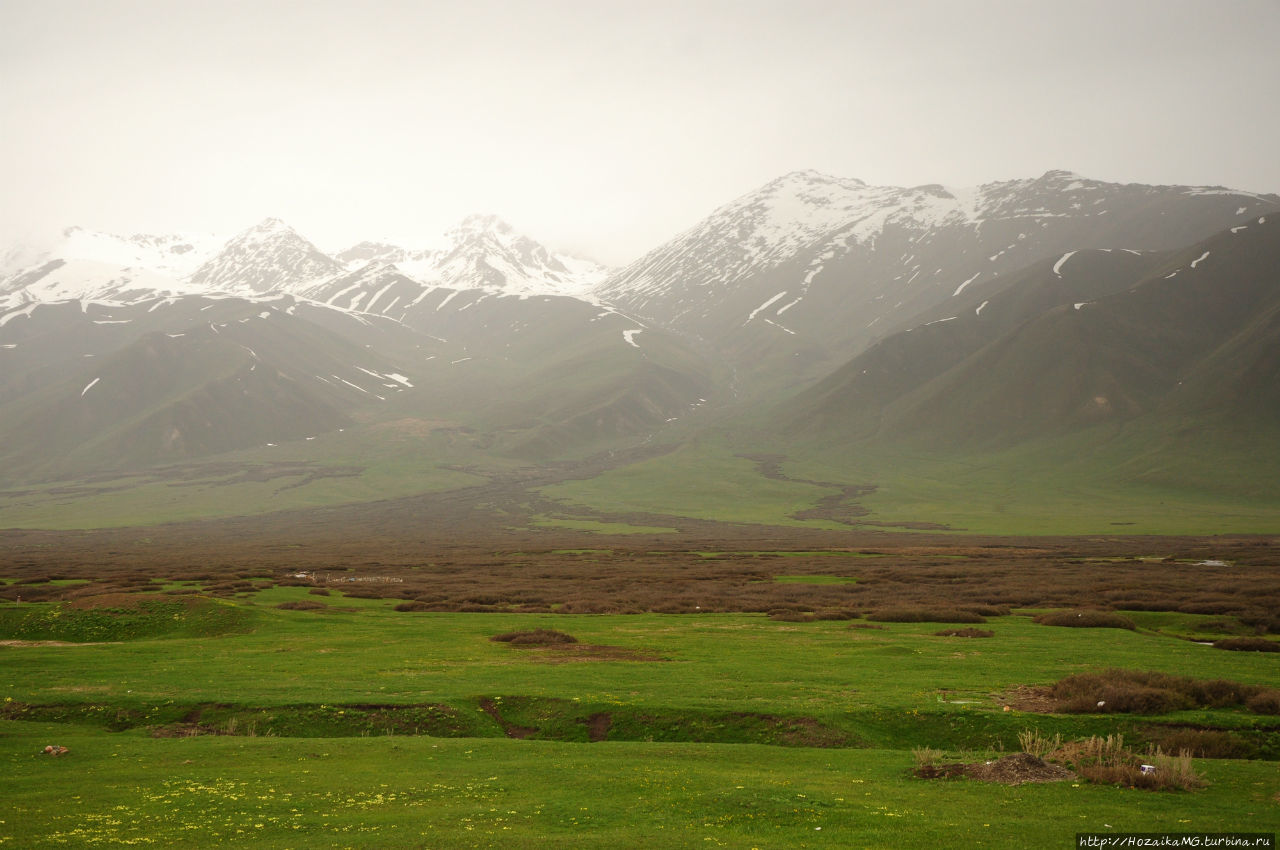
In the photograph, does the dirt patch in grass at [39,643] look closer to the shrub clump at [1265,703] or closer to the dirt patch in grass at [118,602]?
the dirt patch in grass at [118,602]

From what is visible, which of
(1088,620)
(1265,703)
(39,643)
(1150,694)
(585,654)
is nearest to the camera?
(1265,703)

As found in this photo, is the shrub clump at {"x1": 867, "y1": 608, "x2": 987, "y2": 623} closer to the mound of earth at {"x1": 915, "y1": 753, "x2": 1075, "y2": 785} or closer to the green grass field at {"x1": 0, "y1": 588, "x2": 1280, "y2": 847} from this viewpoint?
the green grass field at {"x1": 0, "y1": 588, "x2": 1280, "y2": 847}

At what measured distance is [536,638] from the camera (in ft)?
157

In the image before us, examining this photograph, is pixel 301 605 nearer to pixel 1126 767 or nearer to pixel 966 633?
pixel 966 633

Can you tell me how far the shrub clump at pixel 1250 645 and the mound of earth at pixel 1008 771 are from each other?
27989mm

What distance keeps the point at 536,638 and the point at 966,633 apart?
84.6 ft

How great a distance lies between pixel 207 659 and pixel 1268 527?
18019cm

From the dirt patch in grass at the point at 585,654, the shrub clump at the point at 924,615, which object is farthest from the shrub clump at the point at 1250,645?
the dirt patch in grass at the point at 585,654

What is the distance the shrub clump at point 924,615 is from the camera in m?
54.9

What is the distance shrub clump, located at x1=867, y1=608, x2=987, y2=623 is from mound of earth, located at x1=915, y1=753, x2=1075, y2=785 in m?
34.4

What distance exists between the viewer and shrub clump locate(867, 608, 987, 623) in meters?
54.9

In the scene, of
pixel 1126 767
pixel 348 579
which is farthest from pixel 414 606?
pixel 1126 767

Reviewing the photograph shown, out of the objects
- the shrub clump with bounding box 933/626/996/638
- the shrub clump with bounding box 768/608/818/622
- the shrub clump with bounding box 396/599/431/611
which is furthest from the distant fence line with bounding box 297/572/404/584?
the shrub clump with bounding box 933/626/996/638

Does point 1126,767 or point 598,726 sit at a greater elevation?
point 1126,767
